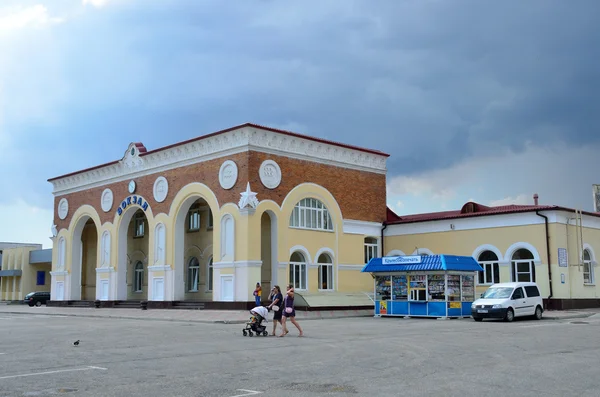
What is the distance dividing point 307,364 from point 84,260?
40.8 m

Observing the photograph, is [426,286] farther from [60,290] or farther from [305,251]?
[60,290]

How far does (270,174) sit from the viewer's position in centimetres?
3541

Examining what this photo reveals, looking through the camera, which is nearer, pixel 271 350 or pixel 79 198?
pixel 271 350

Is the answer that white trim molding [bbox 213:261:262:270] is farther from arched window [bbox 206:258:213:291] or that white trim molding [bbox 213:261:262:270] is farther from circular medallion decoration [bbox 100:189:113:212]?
circular medallion decoration [bbox 100:189:113:212]

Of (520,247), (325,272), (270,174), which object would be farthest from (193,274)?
(520,247)

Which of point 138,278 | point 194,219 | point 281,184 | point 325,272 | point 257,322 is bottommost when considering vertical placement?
point 257,322

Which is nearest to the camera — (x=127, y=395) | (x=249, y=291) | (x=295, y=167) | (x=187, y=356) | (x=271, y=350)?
(x=127, y=395)

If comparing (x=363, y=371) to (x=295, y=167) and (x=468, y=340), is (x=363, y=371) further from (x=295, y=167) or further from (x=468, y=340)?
(x=295, y=167)

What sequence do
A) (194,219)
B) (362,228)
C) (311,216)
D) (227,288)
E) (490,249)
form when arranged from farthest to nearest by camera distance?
(194,219) → (362,228) → (311,216) → (490,249) → (227,288)

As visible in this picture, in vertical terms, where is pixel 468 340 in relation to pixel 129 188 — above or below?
below

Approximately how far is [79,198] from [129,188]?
7.47m

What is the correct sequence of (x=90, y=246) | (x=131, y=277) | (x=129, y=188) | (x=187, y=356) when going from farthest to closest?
(x=90, y=246)
(x=131, y=277)
(x=129, y=188)
(x=187, y=356)

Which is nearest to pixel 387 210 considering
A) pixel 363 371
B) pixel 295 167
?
pixel 295 167

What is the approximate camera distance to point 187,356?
14.2m
